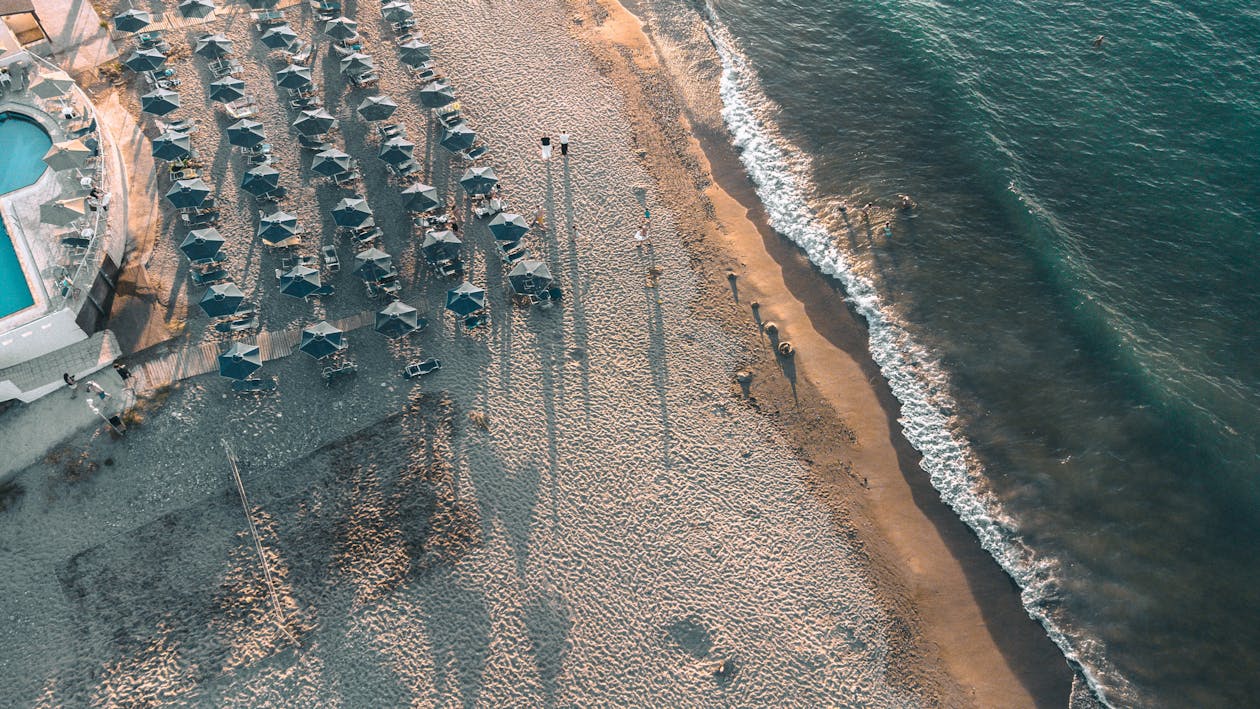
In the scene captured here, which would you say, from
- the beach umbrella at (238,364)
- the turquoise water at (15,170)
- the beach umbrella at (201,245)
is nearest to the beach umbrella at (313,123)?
the beach umbrella at (201,245)

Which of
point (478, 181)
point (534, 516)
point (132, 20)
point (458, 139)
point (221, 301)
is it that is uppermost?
point (132, 20)

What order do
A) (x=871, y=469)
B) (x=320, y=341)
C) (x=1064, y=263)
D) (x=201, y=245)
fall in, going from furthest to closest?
(x=1064, y=263) → (x=201, y=245) → (x=871, y=469) → (x=320, y=341)

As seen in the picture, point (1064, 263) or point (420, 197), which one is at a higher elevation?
point (1064, 263)

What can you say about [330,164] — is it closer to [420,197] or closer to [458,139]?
[420,197]

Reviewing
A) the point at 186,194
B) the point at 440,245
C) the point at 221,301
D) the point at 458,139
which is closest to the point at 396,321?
the point at 440,245

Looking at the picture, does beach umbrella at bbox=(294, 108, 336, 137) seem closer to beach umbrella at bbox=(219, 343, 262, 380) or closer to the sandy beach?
the sandy beach

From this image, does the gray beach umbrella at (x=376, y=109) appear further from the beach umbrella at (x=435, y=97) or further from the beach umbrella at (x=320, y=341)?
the beach umbrella at (x=320, y=341)
